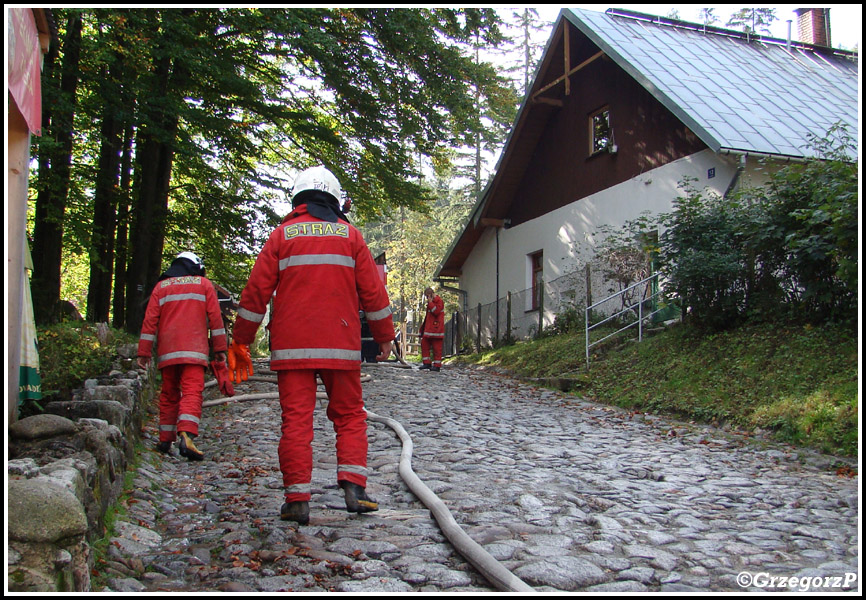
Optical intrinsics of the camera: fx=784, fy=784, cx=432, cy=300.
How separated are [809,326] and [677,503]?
19.8 feet

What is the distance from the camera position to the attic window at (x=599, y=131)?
20.5 metres

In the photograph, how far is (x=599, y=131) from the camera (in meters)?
21.0

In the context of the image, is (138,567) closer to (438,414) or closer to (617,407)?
(438,414)

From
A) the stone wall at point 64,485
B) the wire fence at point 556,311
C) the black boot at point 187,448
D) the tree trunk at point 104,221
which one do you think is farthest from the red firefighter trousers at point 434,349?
the stone wall at point 64,485

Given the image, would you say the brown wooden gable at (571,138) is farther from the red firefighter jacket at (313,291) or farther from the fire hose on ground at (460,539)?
the red firefighter jacket at (313,291)

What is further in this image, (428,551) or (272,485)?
(272,485)

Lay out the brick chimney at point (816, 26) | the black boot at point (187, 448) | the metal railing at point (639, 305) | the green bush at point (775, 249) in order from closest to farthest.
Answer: the black boot at point (187, 448), the green bush at point (775, 249), the metal railing at point (639, 305), the brick chimney at point (816, 26)

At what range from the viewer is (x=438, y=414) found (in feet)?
34.3

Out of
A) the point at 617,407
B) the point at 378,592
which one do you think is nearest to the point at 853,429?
the point at 617,407

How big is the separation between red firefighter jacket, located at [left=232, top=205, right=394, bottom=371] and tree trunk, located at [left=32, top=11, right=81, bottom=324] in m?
8.23

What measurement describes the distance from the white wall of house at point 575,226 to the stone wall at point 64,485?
11.7 metres

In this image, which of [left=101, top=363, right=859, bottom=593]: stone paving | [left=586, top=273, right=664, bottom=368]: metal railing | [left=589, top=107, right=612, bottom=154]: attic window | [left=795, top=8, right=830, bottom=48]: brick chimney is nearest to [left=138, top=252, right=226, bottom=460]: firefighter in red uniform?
[left=101, top=363, right=859, bottom=593]: stone paving

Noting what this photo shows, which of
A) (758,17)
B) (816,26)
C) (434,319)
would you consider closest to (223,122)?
(434,319)

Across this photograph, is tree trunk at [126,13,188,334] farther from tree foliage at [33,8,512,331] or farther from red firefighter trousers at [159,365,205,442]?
red firefighter trousers at [159,365,205,442]
